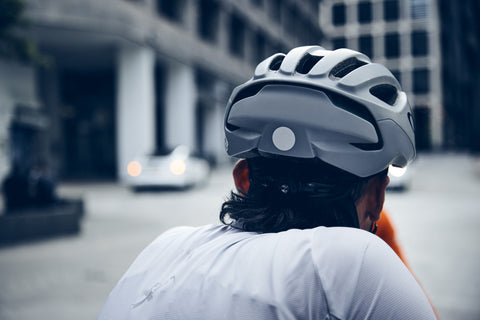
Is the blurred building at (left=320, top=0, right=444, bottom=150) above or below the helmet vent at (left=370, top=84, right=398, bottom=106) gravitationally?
above

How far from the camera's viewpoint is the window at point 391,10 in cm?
Result: 5888

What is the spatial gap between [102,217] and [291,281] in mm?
10041

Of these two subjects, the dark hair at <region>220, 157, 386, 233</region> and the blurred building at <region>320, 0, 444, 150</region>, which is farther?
the blurred building at <region>320, 0, 444, 150</region>

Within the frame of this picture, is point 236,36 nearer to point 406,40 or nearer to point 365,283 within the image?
point 406,40

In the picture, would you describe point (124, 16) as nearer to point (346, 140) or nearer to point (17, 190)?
Result: point (17, 190)

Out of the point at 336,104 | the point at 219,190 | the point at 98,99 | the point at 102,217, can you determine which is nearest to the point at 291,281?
the point at 336,104

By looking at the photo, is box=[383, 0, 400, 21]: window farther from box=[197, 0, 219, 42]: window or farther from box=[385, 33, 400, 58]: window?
box=[197, 0, 219, 42]: window

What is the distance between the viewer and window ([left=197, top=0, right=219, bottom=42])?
29359mm

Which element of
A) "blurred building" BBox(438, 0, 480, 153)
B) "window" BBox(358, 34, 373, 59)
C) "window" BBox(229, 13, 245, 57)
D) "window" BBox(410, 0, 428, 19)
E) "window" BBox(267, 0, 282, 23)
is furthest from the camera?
"blurred building" BBox(438, 0, 480, 153)

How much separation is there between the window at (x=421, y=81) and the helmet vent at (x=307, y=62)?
200 feet

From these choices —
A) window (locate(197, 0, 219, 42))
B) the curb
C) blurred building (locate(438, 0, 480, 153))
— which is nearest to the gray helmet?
the curb

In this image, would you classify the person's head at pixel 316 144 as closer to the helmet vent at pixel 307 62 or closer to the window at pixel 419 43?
the helmet vent at pixel 307 62

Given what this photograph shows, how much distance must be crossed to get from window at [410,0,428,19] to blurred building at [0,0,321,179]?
26.0 metres

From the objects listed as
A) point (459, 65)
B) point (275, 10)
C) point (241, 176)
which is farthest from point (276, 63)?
point (459, 65)
